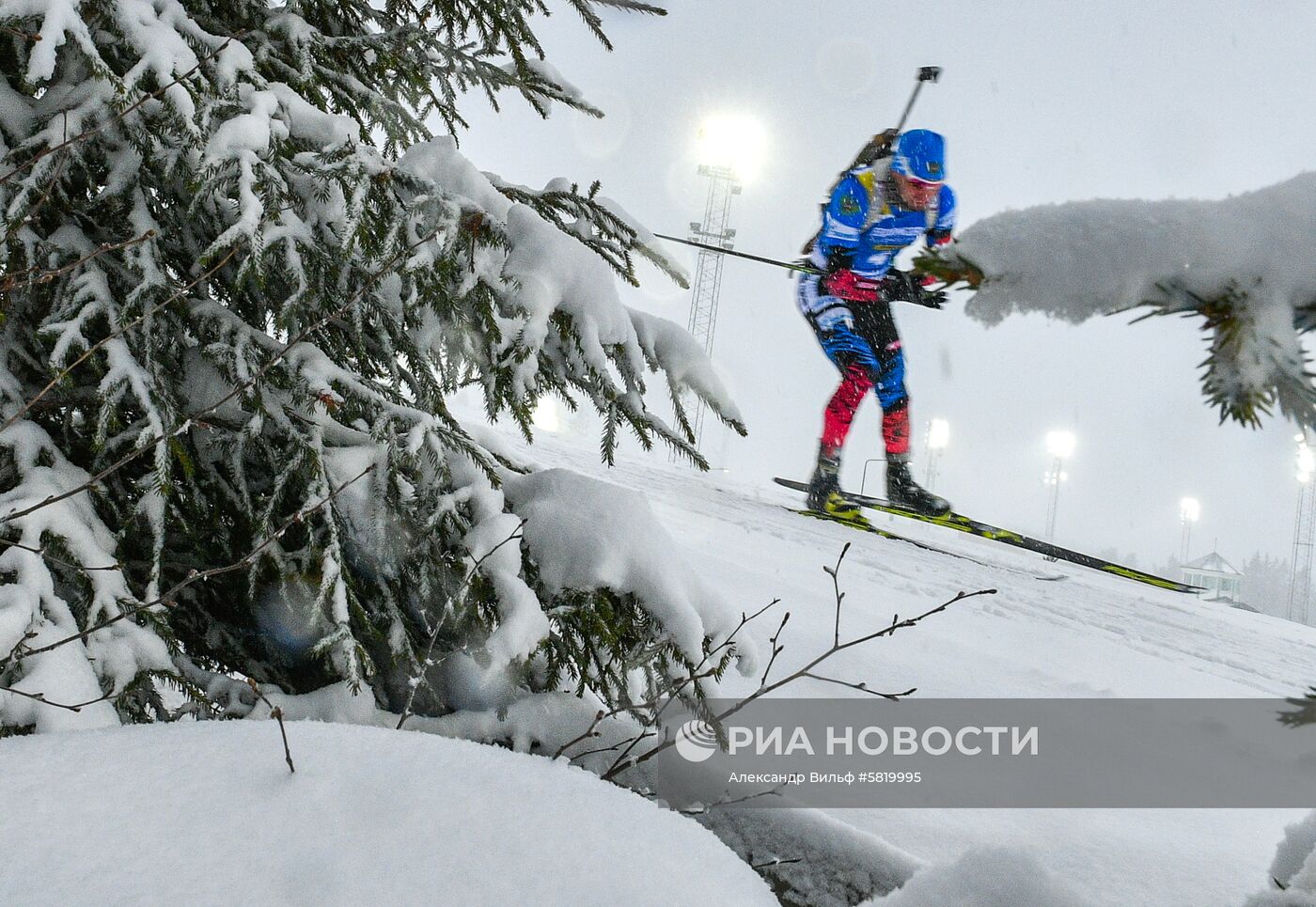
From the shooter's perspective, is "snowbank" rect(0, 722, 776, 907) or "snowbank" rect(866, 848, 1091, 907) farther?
"snowbank" rect(866, 848, 1091, 907)

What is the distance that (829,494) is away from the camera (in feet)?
17.8

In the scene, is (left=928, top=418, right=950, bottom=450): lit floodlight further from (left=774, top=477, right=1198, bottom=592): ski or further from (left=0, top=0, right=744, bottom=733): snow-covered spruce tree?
(left=0, top=0, right=744, bottom=733): snow-covered spruce tree

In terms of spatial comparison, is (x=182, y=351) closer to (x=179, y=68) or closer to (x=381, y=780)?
(x=179, y=68)

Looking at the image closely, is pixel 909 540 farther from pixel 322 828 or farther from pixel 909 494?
pixel 322 828

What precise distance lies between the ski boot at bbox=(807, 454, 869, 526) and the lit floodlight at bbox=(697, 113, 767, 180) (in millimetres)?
2968

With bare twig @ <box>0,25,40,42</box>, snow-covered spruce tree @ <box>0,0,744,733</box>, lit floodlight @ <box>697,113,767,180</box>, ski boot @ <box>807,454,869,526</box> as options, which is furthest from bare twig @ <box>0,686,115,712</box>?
lit floodlight @ <box>697,113,767,180</box>

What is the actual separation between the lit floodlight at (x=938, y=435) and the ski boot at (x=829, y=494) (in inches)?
177

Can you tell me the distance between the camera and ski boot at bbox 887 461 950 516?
502 centimetres

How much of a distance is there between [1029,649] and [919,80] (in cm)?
333

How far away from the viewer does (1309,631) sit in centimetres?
610

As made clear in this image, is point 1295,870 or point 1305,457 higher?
point 1305,457

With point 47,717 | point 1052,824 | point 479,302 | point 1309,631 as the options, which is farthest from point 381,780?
point 1309,631

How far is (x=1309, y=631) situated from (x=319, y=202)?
8301 mm

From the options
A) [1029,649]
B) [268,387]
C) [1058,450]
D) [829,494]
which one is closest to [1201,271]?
[268,387]
